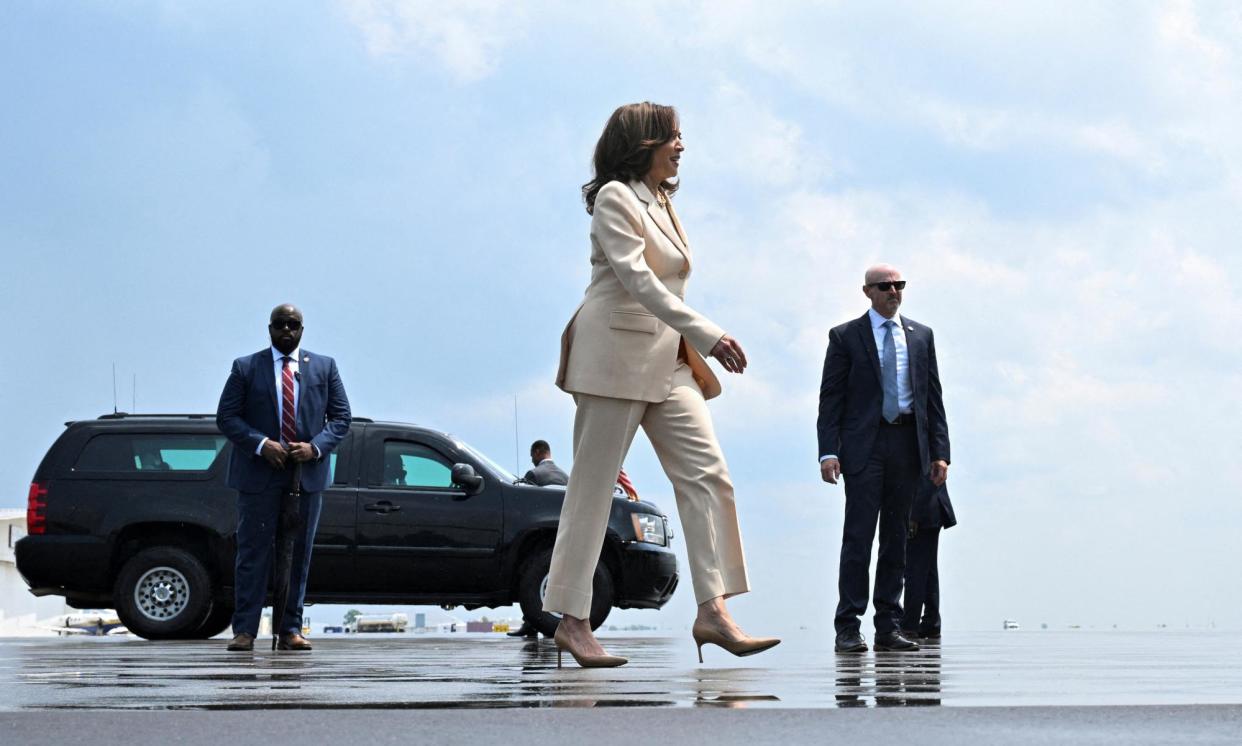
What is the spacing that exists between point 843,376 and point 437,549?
5.27 m

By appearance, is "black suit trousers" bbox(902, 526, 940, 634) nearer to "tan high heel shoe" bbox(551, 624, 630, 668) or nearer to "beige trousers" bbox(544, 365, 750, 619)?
"beige trousers" bbox(544, 365, 750, 619)

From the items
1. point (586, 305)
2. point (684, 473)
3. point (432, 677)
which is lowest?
point (432, 677)

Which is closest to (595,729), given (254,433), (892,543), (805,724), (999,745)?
(805,724)

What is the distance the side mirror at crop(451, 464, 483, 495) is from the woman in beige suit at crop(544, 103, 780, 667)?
6961mm

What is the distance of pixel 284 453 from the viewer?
30.1ft

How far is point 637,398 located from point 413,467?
7718 mm

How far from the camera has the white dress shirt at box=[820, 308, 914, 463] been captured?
866cm

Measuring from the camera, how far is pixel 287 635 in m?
9.41

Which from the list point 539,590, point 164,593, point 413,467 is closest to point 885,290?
point 539,590

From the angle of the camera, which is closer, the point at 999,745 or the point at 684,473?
the point at 999,745

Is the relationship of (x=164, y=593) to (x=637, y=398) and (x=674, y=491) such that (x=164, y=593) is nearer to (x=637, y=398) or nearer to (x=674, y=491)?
(x=674, y=491)

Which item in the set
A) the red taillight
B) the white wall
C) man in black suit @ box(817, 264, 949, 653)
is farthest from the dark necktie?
the white wall

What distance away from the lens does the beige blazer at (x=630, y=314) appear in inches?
230

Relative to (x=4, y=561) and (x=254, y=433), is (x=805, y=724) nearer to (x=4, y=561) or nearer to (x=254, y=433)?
(x=254, y=433)
